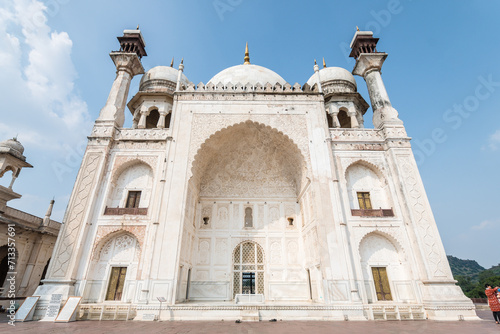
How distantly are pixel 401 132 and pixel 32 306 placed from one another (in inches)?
670

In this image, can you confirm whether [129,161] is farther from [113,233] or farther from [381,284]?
[381,284]

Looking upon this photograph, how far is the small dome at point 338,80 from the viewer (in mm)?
17689

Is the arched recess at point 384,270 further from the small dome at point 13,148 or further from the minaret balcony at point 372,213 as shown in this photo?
the small dome at point 13,148

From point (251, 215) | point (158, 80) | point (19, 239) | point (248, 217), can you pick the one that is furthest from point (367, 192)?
point (19, 239)

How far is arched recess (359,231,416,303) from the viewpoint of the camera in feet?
32.9

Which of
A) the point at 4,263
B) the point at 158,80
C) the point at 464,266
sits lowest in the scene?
the point at 4,263

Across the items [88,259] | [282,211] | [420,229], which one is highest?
[282,211]

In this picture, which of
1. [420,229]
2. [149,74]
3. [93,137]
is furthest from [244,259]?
[149,74]

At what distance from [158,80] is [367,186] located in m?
14.9

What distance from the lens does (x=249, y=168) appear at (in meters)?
14.5

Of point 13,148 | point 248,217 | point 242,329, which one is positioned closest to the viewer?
point 242,329

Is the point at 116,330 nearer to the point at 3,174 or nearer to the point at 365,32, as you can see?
the point at 3,174

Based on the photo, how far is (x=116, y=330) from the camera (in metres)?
6.93

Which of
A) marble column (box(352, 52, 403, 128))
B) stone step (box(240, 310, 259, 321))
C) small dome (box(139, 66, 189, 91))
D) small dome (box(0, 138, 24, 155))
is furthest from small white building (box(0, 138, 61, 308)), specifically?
marble column (box(352, 52, 403, 128))
